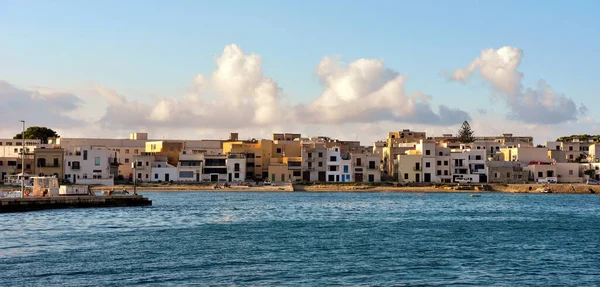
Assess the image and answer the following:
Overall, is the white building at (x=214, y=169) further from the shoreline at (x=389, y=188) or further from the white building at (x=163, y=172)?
the white building at (x=163, y=172)

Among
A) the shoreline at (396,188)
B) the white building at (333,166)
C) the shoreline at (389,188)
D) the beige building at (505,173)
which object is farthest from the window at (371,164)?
the beige building at (505,173)

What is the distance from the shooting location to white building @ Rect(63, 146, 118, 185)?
10500cm

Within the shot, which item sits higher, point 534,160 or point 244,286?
point 534,160

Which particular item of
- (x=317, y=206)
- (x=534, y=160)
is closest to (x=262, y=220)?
(x=317, y=206)

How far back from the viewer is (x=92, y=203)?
66812 mm

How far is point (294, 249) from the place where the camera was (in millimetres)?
37062

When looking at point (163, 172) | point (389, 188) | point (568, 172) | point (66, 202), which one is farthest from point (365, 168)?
point (66, 202)

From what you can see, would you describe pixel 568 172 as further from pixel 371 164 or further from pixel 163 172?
pixel 163 172

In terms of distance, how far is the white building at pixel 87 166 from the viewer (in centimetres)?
10500

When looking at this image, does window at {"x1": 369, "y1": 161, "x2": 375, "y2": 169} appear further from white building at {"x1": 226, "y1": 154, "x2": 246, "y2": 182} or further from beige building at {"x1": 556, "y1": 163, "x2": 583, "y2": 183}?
beige building at {"x1": 556, "y1": 163, "x2": 583, "y2": 183}

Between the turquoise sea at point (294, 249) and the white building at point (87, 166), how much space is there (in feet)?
148

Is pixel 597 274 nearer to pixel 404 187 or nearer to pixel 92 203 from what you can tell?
pixel 92 203

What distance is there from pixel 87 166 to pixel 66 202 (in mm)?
42415

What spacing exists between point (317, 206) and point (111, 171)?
156 ft
